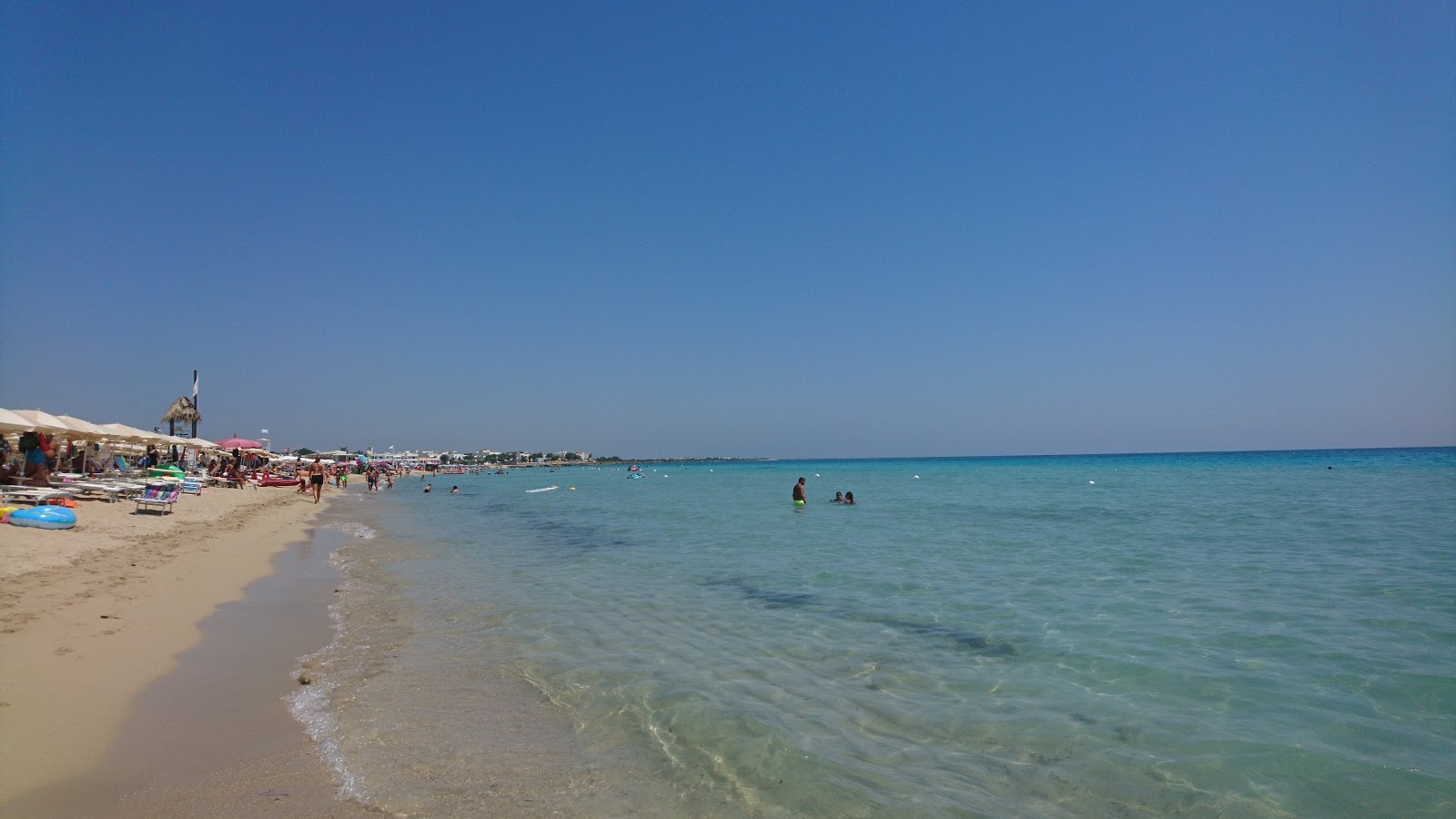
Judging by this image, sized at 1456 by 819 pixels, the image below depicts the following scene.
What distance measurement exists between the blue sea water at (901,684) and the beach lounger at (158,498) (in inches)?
339

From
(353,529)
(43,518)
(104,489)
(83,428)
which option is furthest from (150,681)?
(83,428)

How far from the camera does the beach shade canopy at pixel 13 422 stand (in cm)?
1794

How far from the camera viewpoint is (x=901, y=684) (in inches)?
259

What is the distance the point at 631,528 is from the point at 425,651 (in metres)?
14.9

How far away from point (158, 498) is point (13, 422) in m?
3.59

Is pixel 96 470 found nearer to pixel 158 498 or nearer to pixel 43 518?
pixel 158 498

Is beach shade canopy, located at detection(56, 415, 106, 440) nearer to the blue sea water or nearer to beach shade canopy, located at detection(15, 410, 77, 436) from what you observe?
beach shade canopy, located at detection(15, 410, 77, 436)

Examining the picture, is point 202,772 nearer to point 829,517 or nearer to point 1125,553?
point 1125,553

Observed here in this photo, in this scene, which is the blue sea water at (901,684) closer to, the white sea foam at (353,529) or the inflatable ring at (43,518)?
the inflatable ring at (43,518)

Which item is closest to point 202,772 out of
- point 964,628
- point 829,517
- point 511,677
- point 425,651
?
point 511,677

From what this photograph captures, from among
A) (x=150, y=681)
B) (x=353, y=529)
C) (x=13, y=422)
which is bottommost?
(x=353, y=529)

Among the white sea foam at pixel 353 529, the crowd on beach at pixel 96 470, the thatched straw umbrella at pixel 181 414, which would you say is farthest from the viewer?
the thatched straw umbrella at pixel 181 414

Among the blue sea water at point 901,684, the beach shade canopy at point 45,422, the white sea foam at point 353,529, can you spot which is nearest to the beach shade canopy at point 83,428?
the beach shade canopy at point 45,422

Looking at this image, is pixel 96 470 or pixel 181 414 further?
pixel 181 414
